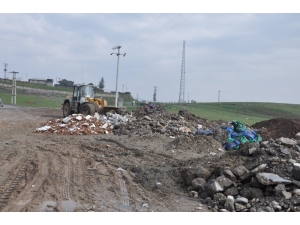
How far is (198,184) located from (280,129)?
1292cm

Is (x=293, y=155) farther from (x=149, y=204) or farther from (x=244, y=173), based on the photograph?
(x=149, y=204)

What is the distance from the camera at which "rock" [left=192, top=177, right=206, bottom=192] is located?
668 cm

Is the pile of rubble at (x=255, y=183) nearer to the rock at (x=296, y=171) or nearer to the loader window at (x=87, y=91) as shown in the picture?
the rock at (x=296, y=171)

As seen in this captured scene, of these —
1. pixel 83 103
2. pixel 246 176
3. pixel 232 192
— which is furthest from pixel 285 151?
pixel 83 103

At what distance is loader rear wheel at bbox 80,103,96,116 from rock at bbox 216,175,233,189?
14.9 m

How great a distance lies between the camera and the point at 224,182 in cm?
634

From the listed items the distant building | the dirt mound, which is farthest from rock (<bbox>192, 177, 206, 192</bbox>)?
the distant building

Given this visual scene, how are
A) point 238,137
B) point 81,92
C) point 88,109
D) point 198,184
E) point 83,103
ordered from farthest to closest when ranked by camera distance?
point 81,92
point 83,103
point 88,109
point 238,137
point 198,184

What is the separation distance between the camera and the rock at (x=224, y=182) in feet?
20.6

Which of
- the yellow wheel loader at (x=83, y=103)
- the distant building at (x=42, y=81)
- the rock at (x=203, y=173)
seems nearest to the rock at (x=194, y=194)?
the rock at (x=203, y=173)

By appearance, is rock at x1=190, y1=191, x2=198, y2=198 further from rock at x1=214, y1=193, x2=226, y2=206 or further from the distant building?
the distant building

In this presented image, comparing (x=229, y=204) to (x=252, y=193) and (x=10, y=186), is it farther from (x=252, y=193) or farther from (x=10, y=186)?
(x=10, y=186)

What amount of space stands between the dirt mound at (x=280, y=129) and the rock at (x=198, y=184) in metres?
10.2

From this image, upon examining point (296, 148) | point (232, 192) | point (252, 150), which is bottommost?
point (232, 192)
